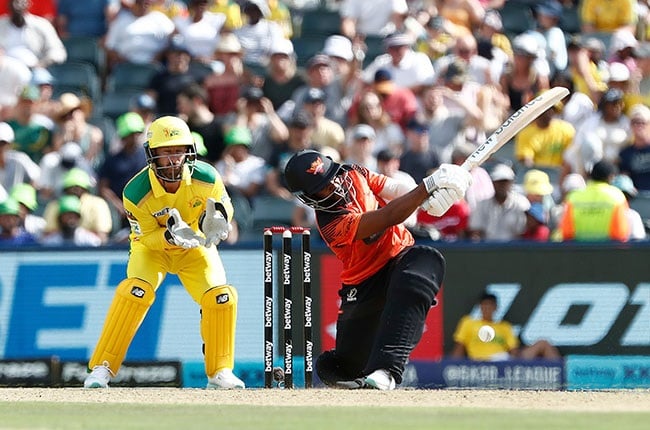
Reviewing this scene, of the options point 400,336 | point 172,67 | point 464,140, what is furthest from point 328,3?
point 400,336

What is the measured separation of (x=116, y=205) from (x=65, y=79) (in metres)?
2.94

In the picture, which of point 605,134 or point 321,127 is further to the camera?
point 321,127

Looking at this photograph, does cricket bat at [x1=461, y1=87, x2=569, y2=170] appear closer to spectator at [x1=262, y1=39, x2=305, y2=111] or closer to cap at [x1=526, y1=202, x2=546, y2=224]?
cap at [x1=526, y1=202, x2=546, y2=224]

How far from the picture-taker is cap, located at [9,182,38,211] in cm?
1423

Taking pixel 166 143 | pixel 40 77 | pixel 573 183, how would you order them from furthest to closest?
pixel 40 77 < pixel 573 183 < pixel 166 143

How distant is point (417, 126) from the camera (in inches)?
564

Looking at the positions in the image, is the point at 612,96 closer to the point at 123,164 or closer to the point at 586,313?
the point at 586,313

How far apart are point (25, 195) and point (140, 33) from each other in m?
3.44

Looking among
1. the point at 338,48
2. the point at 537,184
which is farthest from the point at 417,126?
the point at 338,48

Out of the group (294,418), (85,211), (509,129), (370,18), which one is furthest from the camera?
(370,18)

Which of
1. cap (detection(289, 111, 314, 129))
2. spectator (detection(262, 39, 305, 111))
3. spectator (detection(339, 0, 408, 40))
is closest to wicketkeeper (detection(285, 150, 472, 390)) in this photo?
cap (detection(289, 111, 314, 129))

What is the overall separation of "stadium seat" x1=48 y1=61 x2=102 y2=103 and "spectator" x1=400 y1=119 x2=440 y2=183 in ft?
14.3

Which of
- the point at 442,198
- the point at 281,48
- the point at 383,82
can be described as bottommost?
the point at 442,198

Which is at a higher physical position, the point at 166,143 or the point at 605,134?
the point at 605,134
